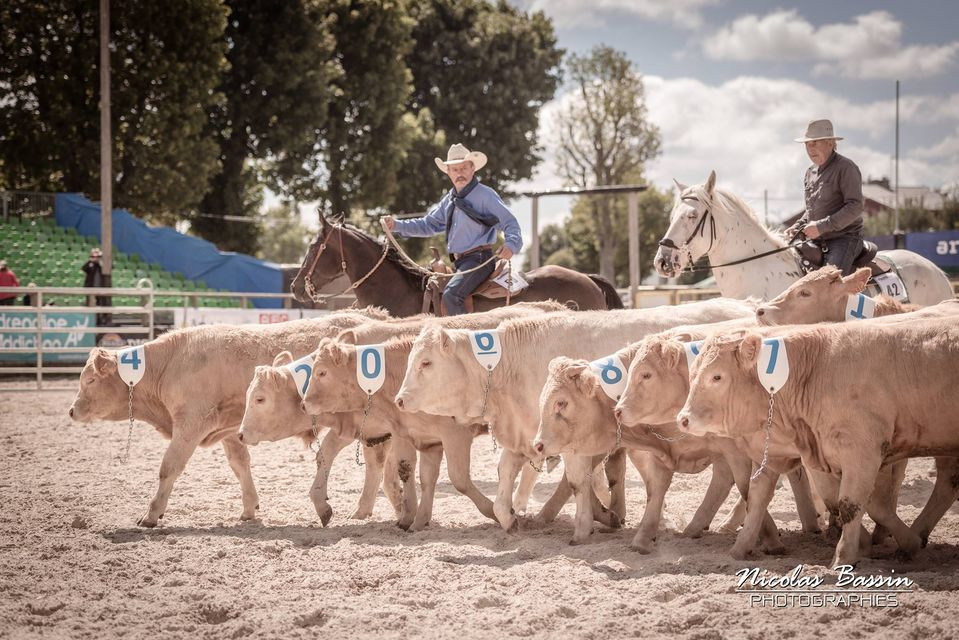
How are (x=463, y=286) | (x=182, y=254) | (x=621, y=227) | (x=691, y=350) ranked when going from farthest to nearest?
(x=621, y=227), (x=182, y=254), (x=463, y=286), (x=691, y=350)

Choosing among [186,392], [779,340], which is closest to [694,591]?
[779,340]

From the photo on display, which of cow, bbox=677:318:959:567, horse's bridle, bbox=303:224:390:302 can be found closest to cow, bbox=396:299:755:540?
cow, bbox=677:318:959:567

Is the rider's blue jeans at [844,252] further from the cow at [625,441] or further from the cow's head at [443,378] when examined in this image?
the cow's head at [443,378]

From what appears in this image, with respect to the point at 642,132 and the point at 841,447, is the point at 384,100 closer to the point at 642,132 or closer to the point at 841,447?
the point at 642,132

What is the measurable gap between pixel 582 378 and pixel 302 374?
6.98 feet

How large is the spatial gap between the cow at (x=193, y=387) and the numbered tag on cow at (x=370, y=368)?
3.55ft

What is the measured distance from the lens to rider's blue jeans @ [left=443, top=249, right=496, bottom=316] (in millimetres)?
8953

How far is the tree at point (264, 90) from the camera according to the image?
1085 inches

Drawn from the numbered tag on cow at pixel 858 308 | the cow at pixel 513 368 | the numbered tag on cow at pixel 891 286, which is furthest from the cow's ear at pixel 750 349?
the numbered tag on cow at pixel 891 286

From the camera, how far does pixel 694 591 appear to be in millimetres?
4484

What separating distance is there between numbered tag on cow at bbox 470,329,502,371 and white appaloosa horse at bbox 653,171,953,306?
225 centimetres

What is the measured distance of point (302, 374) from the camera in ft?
22.4

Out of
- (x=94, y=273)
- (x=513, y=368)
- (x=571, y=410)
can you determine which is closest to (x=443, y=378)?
(x=513, y=368)

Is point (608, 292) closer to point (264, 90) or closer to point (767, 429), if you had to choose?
point (767, 429)
